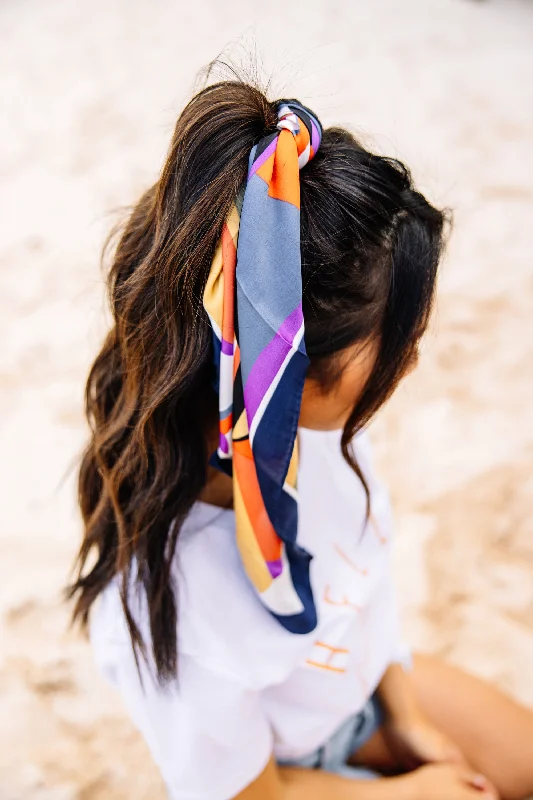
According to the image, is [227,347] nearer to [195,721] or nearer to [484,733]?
[195,721]

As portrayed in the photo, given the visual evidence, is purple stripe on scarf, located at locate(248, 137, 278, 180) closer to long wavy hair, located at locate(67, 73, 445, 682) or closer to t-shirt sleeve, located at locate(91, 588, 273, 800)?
long wavy hair, located at locate(67, 73, 445, 682)

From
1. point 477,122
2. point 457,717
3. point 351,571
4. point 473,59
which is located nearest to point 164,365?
point 351,571

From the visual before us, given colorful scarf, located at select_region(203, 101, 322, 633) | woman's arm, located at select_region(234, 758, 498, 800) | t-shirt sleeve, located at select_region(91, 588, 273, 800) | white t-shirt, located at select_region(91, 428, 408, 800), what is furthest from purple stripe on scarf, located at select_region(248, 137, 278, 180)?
woman's arm, located at select_region(234, 758, 498, 800)

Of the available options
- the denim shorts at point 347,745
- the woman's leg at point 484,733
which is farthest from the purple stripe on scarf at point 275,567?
the woman's leg at point 484,733

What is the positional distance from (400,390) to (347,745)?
3.36 feet

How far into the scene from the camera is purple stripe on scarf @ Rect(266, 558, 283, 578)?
0.78 metres

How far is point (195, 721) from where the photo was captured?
0.79 metres

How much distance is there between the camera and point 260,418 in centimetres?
66

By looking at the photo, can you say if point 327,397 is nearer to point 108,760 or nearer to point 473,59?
point 108,760

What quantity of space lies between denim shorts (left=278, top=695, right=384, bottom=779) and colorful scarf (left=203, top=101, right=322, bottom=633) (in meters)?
0.50

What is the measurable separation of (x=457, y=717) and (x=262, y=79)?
3.15 ft

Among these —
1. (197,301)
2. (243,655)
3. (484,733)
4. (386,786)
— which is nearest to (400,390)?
(484,733)

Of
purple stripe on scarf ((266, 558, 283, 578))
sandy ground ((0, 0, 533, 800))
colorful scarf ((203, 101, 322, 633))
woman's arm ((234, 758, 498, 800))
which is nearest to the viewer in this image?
colorful scarf ((203, 101, 322, 633))

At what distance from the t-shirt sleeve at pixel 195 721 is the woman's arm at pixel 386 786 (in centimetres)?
10
